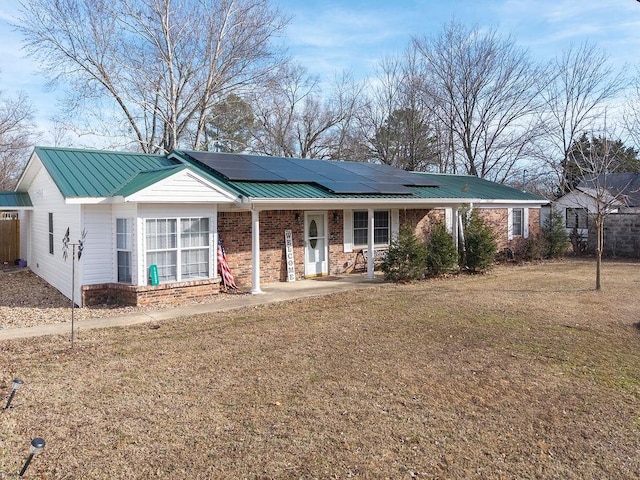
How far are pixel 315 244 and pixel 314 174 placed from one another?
2140mm

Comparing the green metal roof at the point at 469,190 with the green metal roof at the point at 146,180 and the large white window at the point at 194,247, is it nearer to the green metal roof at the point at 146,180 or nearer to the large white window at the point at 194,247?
the large white window at the point at 194,247

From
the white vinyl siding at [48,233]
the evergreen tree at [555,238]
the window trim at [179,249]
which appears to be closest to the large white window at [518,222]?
the evergreen tree at [555,238]

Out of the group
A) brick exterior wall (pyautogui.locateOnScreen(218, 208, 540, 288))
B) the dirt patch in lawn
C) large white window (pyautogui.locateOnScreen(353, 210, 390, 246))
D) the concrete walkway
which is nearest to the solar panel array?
brick exterior wall (pyautogui.locateOnScreen(218, 208, 540, 288))

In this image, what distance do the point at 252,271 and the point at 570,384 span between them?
7.67 m

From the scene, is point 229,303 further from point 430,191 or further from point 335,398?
point 430,191

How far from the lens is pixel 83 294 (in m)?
9.89

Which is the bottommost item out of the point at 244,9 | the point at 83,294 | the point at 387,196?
the point at 83,294

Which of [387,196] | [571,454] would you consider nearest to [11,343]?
[571,454]

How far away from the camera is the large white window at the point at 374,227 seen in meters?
14.8

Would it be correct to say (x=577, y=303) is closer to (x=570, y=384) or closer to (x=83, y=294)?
(x=570, y=384)

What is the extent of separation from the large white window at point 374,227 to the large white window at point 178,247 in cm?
548

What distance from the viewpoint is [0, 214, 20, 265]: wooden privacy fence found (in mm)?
17234

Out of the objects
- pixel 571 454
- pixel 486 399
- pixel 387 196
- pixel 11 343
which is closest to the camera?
pixel 571 454

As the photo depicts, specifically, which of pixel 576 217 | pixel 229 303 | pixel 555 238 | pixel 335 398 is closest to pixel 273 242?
pixel 229 303
